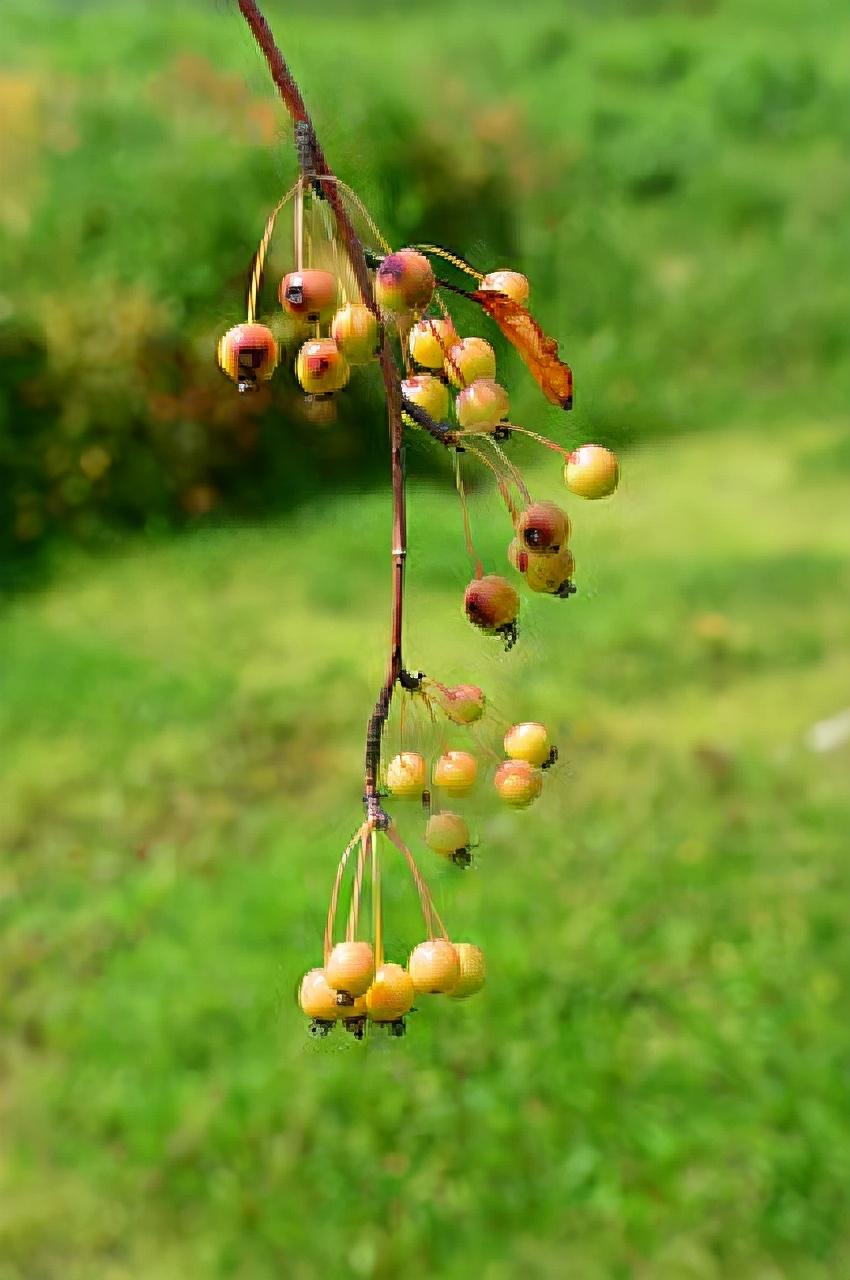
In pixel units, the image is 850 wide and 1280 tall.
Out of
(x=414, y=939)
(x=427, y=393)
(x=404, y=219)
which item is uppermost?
(x=404, y=219)

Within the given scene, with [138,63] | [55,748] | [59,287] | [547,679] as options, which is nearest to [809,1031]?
[547,679]

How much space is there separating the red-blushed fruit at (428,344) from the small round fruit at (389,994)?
0.16m

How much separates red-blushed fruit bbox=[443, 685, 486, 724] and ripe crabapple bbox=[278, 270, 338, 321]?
0.11 meters

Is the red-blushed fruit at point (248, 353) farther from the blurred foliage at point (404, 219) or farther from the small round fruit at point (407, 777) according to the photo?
the blurred foliage at point (404, 219)

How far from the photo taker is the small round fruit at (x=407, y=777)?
0.45 meters

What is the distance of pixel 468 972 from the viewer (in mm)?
422

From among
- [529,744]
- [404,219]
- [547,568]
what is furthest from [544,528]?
[404,219]

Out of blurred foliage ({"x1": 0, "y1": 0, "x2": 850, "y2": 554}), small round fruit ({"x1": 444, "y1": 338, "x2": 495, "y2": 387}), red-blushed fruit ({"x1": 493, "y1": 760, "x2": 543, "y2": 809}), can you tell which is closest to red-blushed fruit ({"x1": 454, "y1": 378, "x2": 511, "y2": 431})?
small round fruit ({"x1": 444, "y1": 338, "x2": 495, "y2": 387})

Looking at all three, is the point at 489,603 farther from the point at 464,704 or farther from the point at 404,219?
the point at 404,219

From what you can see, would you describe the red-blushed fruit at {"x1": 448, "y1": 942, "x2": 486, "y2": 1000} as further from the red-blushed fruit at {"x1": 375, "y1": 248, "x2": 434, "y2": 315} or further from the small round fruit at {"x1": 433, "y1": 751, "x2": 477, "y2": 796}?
the red-blushed fruit at {"x1": 375, "y1": 248, "x2": 434, "y2": 315}

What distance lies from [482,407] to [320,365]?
38 millimetres

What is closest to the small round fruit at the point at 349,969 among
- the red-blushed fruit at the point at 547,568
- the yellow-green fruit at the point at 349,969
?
the yellow-green fruit at the point at 349,969

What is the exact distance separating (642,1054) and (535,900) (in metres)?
0.30

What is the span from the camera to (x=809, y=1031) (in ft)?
5.40
